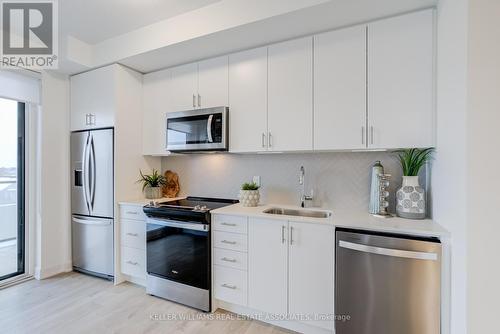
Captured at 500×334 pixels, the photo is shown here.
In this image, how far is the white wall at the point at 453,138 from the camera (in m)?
1.22

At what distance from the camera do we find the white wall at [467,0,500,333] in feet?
3.74

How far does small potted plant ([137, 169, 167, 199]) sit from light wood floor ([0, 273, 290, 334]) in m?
1.03

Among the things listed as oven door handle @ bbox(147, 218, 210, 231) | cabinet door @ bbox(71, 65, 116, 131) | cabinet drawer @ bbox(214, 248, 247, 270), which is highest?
cabinet door @ bbox(71, 65, 116, 131)

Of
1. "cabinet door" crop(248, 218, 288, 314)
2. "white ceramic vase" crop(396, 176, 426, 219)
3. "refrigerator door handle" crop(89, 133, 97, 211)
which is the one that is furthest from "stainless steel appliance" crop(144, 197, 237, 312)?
"white ceramic vase" crop(396, 176, 426, 219)

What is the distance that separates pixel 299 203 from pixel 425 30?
171 cm

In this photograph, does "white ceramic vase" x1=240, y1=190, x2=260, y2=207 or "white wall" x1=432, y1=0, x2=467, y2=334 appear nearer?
"white wall" x1=432, y1=0, x2=467, y2=334

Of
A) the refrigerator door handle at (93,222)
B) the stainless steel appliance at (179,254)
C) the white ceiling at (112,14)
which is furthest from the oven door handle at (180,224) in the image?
the white ceiling at (112,14)

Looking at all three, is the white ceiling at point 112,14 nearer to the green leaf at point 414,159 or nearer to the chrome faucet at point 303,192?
the chrome faucet at point 303,192

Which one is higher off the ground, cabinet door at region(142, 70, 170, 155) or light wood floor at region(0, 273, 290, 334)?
cabinet door at region(142, 70, 170, 155)

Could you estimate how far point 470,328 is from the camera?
1.17 meters

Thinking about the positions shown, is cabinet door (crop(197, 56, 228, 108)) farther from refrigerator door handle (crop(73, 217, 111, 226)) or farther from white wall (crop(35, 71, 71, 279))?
white wall (crop(35, 71, 71, 279))

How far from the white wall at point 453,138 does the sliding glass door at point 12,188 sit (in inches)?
160

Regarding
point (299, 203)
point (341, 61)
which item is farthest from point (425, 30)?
point (299, 203)

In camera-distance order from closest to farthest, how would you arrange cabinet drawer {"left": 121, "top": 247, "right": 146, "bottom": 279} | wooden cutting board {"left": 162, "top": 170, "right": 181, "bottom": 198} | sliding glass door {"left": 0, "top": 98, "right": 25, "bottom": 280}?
cabinet drawer {"left": 121, "top": 247, "right": 146, "bottom": 279}
sliding glass door {"left": 0, "top": 98, "right": 25, "bottom": 280}
wooden cutting board {"left": 162, "top": 170, "right": 181, "bottom": 198}
